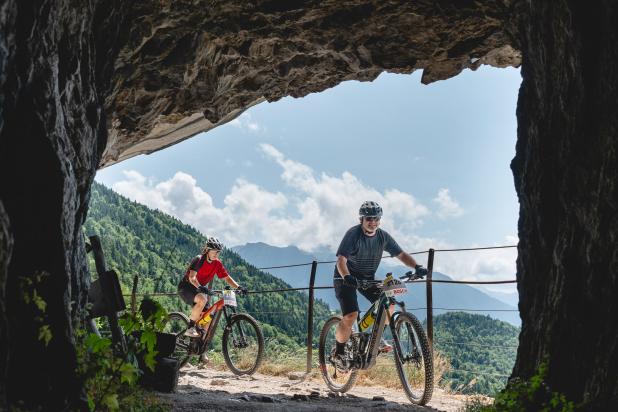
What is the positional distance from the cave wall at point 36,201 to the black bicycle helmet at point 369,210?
374 cm

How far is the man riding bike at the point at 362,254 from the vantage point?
7.36 meters

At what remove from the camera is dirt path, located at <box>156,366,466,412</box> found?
6098mm

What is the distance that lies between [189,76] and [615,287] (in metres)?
6.12

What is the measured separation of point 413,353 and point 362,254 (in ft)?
4.51

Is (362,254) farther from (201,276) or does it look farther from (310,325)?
(310,325)

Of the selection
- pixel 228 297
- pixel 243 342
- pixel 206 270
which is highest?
pixel 206 270

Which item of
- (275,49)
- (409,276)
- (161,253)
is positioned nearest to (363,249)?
(409,276)

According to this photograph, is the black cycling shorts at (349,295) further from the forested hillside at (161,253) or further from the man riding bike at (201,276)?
the forested hillside at (161,253)

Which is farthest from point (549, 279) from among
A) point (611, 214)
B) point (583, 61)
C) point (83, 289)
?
point (83, 289)

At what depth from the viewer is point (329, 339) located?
8.48 metres

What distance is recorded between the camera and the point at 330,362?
8.12 metres

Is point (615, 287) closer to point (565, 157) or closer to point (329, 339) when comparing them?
point (565, 157)

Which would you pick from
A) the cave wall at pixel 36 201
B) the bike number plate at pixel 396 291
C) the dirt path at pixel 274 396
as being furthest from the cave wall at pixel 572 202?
the cave wall at pixel 36 201

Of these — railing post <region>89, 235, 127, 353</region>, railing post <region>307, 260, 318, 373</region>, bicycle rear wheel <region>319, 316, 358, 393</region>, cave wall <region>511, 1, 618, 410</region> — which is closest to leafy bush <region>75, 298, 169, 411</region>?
railing post <region>89, 235, 127, 353</region>
